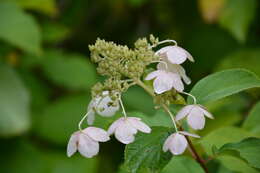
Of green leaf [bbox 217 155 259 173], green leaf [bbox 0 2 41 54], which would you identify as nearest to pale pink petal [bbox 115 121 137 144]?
green leaf [bbox 217 155 259 173]

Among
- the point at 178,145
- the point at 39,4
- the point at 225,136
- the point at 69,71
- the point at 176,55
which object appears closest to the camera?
the point at 178,145

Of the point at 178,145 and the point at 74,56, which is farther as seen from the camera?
the point at 74,56

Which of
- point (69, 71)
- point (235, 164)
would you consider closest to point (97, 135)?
point (235, 164)

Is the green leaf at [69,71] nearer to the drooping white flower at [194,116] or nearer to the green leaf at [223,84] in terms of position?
the green leaf at [223,84]

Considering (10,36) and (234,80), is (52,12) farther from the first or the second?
(234,80)

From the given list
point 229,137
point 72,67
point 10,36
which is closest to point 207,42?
point 72,67

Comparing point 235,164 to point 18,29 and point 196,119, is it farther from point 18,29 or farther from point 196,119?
point 18,29

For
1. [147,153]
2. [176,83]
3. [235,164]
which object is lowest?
[235,164]

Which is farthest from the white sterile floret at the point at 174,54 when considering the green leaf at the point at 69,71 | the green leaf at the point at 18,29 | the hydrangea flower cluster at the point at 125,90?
the green leaf at the point at 69,71
